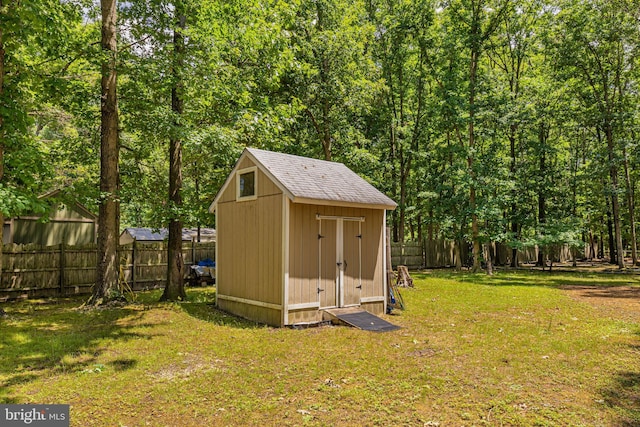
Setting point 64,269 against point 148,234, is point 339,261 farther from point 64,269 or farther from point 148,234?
point 148,234

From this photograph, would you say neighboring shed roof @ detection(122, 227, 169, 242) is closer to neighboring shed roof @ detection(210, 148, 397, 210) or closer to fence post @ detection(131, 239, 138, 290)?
fence post @ detection(131, 239, 138, 290)

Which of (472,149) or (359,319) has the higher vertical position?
(472,149)

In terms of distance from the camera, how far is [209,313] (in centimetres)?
938

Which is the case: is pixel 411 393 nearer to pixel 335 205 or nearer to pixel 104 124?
pixel 335 205

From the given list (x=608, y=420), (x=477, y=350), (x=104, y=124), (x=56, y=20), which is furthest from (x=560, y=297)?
(x=56, y=20)

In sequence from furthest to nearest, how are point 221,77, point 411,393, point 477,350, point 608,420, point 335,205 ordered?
point 221,77 → point 335,205 → point 477,350 → point 411,393 → point 608,420

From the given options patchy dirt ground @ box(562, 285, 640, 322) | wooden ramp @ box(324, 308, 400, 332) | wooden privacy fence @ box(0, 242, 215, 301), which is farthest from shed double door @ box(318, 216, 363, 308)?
wooden privacy fence @ box(0, 242, 215, 301)

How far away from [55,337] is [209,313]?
323cm

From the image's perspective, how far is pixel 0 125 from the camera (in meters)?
7.52

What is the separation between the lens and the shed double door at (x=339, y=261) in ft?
28.0

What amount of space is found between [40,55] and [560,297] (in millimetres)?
16249

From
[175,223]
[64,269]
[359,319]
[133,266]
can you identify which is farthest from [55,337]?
[133,266]

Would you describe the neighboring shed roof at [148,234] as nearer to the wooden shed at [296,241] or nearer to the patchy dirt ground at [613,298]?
the wooden shed at [296,241]

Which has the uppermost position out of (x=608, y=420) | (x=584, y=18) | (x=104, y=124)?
(x=584, y=18)
